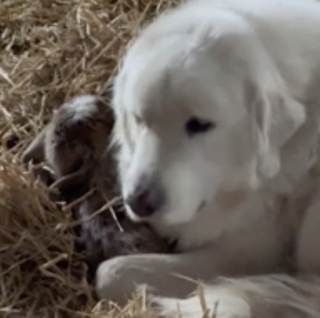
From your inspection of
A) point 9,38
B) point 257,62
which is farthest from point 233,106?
point 9,38

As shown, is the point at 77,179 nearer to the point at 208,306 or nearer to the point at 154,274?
the point at 154,274

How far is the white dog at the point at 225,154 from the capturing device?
2.38m

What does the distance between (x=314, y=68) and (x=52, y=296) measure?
845 millimetres

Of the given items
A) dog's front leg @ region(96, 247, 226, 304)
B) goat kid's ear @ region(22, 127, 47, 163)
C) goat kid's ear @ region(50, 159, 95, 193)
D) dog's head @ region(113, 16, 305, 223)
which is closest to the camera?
dog's head @ region(113, 16, 305, 223)

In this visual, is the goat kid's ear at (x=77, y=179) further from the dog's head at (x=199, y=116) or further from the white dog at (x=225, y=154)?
the dog's head at (x=199, y=116)

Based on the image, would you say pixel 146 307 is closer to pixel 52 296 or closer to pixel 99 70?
pixel 52 296

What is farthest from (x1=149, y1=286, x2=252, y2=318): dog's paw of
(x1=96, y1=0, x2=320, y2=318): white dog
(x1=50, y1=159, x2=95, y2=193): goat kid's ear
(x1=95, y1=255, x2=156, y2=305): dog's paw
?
(x1=50, y1=159, x2=95, y2=193): goat kid's ear

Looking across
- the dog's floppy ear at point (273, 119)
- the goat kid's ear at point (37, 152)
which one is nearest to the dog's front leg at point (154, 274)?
the dog's floppy ear at point (273, 119)

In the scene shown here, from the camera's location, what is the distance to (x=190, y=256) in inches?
104

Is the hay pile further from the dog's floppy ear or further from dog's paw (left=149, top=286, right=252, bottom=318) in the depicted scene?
the dog's floppy ear

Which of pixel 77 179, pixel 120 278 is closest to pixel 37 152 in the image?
pixel 77 179

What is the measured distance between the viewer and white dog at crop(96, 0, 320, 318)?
2.38 m

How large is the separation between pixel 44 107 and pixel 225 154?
0.89 metres

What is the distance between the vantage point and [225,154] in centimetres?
242
